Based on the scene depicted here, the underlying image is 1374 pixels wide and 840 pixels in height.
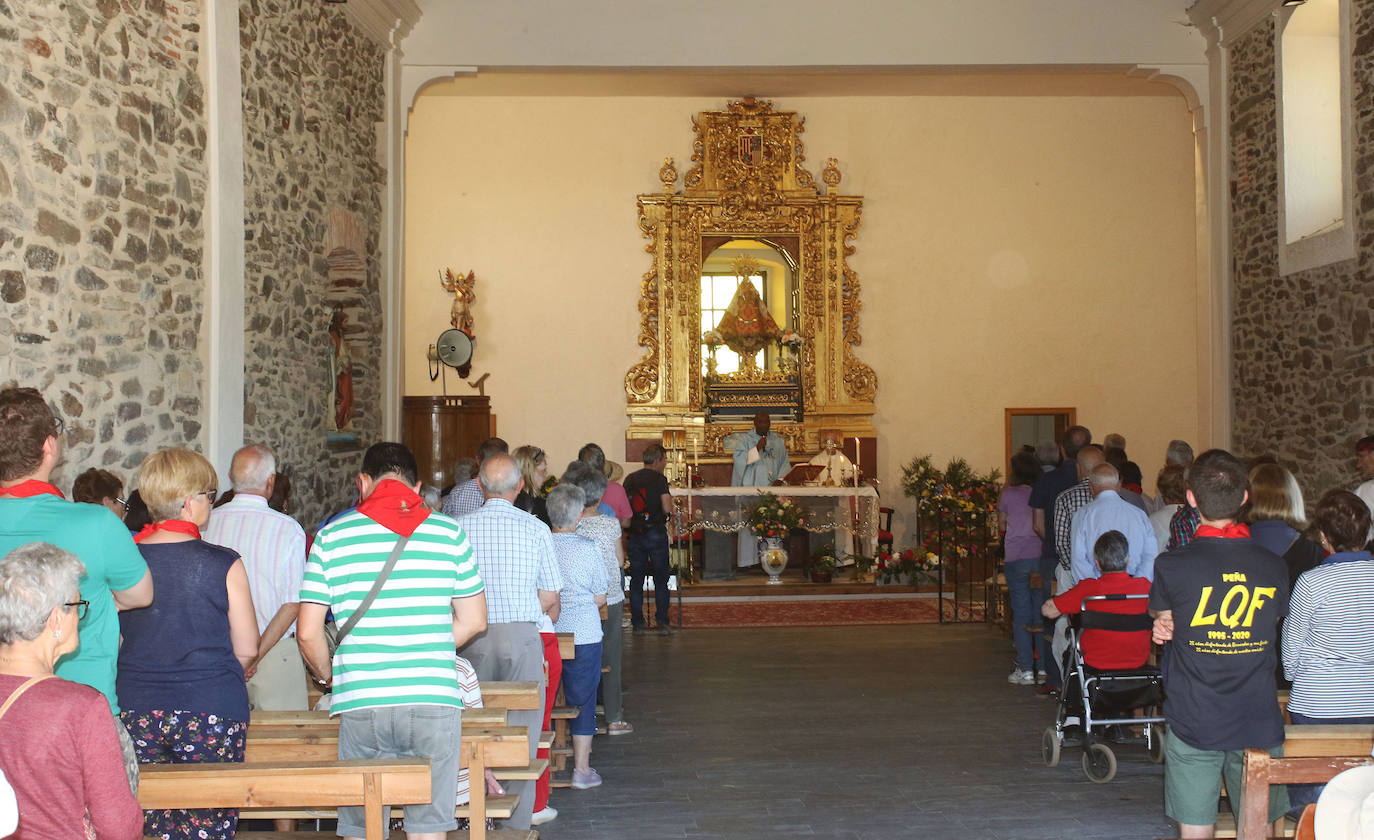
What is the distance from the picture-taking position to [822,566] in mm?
13688

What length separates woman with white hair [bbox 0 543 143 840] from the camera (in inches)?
97.0

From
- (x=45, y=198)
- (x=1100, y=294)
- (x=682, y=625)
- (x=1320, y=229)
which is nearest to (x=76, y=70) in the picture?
(x=45, y=198)

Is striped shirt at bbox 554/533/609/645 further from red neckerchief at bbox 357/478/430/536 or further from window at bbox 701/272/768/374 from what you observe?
window at bbox 701/272/768/374

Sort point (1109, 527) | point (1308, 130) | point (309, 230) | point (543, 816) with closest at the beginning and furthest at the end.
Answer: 1. point (543, 816)
2. point (1109, 527)
3. point (309, 230)
4. point (1308, 130)

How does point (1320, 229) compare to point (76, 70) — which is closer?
point (76, 70)

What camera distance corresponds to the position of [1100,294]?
16078 millimetres

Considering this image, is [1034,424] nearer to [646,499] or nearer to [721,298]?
[721,298]

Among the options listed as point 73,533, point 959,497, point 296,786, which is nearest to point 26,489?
point 73,533

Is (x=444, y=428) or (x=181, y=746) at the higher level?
(x=444, y=428)

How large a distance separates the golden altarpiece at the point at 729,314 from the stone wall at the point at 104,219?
8.70 meters

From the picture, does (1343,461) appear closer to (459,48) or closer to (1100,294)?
(1100,294)

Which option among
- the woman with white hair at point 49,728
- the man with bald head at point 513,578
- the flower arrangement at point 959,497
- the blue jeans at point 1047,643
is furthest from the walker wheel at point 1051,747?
the flower arrangement at point 959,497

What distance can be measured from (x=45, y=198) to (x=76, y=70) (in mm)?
698

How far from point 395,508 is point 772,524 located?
9.72 m
